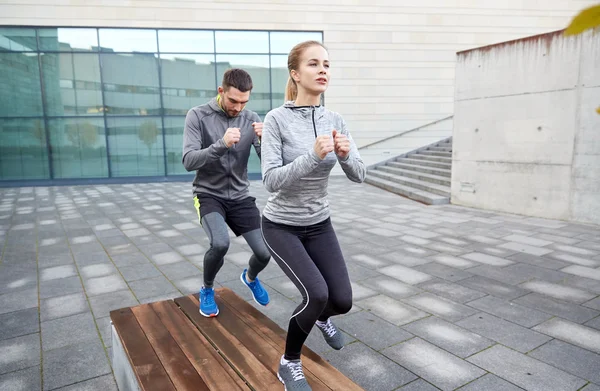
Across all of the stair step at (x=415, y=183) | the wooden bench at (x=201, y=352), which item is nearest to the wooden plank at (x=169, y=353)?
the wooden bench at (x=201, y=352)

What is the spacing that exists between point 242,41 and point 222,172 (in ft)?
44.5

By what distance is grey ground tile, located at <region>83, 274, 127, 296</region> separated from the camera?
4645 millimetres

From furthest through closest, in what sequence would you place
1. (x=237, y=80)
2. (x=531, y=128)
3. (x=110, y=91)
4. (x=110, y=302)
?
(x=110, y=91), (x=531, y=128), (x=110, y=302), (x=237, y=80)

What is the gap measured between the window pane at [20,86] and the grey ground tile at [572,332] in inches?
650

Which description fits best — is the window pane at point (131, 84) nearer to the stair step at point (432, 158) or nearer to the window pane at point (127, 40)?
the window pane at point (127, 40)

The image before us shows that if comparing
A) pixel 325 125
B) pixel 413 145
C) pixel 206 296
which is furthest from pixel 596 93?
pixel 413 145

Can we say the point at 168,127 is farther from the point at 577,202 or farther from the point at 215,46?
the point at 577,202

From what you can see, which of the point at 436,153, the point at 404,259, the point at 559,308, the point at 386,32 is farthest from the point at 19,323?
the point at 386,32

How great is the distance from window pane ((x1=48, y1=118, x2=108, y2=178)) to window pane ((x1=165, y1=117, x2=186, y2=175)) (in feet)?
7.30

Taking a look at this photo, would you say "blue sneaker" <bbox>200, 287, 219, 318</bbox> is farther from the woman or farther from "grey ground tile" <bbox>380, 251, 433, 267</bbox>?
"grey ground tile" <bbox>380, 251, 433, 267</bbox>

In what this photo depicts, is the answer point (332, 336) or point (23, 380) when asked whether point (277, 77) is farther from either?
point (23, 380)

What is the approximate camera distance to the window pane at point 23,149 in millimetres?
15109

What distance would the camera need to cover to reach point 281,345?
9.10 feet

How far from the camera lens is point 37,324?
382 cm
